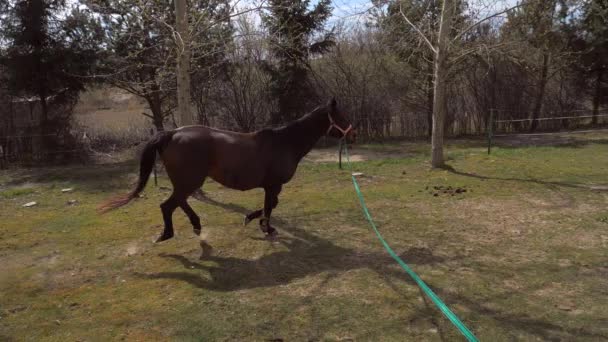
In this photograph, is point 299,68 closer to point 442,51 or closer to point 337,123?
point 442,51

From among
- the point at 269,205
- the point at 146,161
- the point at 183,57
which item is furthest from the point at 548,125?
the point at 146,161

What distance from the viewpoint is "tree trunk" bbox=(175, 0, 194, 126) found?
7398 mm

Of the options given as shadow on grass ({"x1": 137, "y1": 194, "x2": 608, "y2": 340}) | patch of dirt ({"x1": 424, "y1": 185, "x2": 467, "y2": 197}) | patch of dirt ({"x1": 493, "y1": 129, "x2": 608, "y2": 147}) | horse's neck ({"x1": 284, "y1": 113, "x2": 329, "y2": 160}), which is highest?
horse's neck ({"x1": 284, "y1": 113, "x2": 329, "y2": 160})

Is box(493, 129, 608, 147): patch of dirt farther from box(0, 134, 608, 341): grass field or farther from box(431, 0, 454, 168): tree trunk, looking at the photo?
box(0, 134, 608, 341): grass field

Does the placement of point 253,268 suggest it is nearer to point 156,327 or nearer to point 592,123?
point 156,327

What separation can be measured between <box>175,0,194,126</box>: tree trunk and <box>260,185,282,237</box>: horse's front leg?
3.04 m

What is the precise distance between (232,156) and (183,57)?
3.20 m

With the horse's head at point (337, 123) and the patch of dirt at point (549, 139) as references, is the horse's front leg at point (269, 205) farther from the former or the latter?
the patch of dirt at point (549, 139)

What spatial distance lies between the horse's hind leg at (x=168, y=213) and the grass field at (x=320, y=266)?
0.52 ft

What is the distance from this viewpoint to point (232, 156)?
206 inches

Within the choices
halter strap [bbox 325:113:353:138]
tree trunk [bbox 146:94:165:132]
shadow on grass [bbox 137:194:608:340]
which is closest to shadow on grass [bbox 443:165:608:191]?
shadow on grass [bbox 137:194:608:340]

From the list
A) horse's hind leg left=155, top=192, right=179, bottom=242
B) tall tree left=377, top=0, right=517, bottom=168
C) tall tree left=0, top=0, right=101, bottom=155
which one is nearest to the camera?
horse's hind leg left=155, top=192, right=179, bottom=242

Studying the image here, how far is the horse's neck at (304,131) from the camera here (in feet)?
18.3

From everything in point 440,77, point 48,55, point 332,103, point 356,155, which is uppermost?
point 48,55
